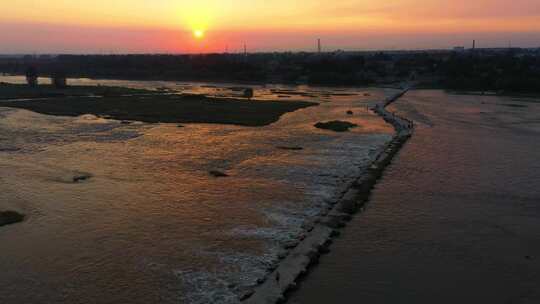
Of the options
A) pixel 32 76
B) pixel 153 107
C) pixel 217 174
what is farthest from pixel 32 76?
pixel 217 174

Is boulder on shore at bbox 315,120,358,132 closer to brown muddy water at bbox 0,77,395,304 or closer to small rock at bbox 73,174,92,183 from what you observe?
brown muddy water at bbox 0,77,395,304

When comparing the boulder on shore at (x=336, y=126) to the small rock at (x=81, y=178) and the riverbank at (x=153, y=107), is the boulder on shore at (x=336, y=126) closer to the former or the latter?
the riverbank at (x=153, y=107)

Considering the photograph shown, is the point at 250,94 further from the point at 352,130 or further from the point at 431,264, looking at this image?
the point at 431,264

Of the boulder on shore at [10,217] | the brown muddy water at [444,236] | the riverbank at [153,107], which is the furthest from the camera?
the riverbank at [153,107]

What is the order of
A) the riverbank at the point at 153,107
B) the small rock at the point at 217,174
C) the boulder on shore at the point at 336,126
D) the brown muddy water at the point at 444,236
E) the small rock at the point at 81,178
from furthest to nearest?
the riverbank at the point at 153,107 < the boulder on shore at the point at 336,126 < the small rock at the point at 217,174 < the small rock at the point at 81,178 < the brown muddy water at the point at 444,236

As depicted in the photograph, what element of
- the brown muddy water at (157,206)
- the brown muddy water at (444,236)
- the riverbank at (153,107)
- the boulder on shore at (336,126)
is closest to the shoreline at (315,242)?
the brown muddy water at (444,236)

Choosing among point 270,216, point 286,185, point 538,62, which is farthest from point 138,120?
point 538,62

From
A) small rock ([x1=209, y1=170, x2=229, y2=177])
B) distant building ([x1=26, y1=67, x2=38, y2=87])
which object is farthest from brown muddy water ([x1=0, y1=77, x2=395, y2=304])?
distant building ([x1=26, y1=67, x2=38, y2=87])
